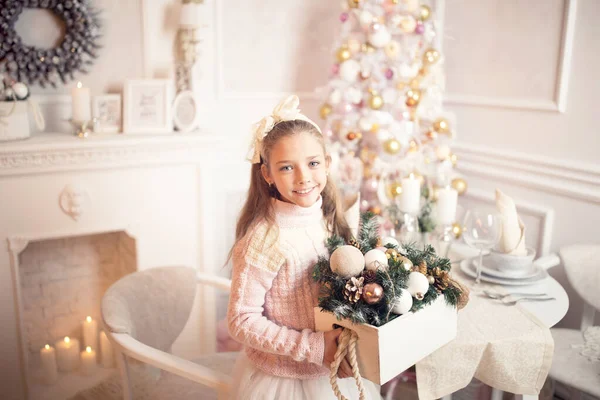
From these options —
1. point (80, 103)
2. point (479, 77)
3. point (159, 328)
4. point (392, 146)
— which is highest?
point (479, 77)

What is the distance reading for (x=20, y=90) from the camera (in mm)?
2404

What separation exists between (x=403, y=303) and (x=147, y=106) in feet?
6.17

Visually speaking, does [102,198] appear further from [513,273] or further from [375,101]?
[513,273]

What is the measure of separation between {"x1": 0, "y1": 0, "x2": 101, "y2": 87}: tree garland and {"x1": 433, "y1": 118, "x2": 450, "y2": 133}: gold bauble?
179cm

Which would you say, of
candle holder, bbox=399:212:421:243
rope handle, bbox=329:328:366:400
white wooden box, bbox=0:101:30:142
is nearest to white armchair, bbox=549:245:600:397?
candle holder, bbox=399:212:421:243

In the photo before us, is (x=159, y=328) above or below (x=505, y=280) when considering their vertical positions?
below

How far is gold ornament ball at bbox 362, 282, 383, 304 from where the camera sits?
1.24m

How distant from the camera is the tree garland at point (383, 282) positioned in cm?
124

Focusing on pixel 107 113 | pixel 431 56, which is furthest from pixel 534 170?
pixel 107 113

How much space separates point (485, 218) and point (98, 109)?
72.2 inches

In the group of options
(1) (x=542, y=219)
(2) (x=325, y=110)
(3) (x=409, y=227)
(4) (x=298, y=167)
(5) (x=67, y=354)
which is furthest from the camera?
(2) (x=325, y=110)

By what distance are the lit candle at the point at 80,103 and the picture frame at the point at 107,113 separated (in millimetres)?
97

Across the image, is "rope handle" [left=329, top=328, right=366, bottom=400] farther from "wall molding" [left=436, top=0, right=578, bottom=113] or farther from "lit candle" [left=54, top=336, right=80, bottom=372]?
"lit candle" [left=54, top=336, right=80, bottom=372]

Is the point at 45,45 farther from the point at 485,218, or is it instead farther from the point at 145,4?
the point at 485,218
